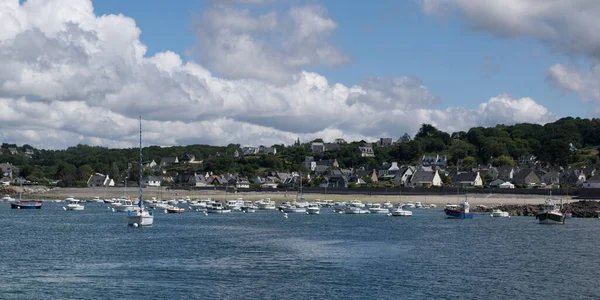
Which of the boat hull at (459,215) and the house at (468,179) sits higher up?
the house at (468,179)

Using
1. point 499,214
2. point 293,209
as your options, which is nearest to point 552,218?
point 499,214

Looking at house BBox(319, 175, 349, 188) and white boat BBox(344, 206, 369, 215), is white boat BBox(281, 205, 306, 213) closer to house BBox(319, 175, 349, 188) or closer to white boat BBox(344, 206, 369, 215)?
white boat BBox(344, 206, 369, 215)

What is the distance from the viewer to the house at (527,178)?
162 m

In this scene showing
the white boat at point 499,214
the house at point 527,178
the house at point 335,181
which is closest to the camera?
the white boat at point 499,214

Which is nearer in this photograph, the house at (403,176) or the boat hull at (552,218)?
the boat hull at (552,218)

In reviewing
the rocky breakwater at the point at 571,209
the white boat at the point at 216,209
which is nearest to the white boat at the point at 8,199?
the white boat at the point at 216,209

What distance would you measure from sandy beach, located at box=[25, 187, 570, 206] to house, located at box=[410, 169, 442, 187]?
2671cm

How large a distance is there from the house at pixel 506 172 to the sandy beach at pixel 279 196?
40444 millimetres

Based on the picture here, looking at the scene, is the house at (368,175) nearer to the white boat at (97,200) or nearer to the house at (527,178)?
the house at (527,178)

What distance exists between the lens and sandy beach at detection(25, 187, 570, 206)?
124188 millimetres

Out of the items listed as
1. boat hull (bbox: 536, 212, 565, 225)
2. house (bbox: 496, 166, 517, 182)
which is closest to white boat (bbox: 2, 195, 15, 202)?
boat hull (bbox: 536, 212, 565, 225)

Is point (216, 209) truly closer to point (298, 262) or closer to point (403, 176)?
point (298, 262)

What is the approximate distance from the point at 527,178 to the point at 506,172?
12592mm

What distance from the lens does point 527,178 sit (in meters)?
163
